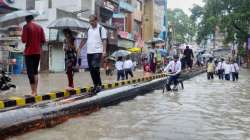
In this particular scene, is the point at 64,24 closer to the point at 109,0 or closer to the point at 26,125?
the point at 26,125

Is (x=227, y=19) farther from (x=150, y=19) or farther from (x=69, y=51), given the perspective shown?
(x=69, y=51)

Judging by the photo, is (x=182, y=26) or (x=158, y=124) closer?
(x=158, y=124)

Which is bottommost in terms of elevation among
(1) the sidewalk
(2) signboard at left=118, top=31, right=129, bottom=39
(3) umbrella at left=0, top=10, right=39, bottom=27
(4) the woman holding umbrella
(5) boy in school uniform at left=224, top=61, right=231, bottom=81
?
(1) the sidewalk

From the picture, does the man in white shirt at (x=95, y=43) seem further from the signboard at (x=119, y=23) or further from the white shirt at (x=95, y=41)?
the signboard at (x=119, y=23)

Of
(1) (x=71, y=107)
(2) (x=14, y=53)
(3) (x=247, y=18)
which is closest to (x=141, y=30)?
(3) (x=247, y=18)

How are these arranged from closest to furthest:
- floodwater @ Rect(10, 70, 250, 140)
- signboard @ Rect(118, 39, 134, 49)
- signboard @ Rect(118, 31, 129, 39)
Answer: floodwater @ Rect(10, 70, 250, 140), signboard @ Rect(118, 31, 129, 39), signboard @ Rect(118, 39, 134, 49)

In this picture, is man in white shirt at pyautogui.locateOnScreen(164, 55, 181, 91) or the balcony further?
the balcony

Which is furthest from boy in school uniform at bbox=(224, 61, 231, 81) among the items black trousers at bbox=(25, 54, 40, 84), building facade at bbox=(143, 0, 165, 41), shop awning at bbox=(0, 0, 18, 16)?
building facade at bbox=(143, 0, 165, 41)

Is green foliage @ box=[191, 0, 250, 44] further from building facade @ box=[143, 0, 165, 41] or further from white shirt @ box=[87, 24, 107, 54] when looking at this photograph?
white shirt @ box=[87, 24, 107, 54]

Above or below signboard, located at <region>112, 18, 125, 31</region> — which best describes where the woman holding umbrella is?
below

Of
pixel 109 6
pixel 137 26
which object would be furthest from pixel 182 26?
pixel 109 6

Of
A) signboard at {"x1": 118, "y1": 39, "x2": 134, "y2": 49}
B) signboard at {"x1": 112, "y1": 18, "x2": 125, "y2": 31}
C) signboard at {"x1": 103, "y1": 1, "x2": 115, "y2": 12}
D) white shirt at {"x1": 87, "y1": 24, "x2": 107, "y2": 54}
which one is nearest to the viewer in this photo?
white shirt at {"x1": 87, "y1": 24, "x2": 107, "y2": 54}

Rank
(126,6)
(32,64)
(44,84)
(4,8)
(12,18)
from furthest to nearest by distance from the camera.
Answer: (126,6), (4,8), (44,84), (12,18), (32,64)

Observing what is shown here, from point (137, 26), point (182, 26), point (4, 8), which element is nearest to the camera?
point (4, 8)
